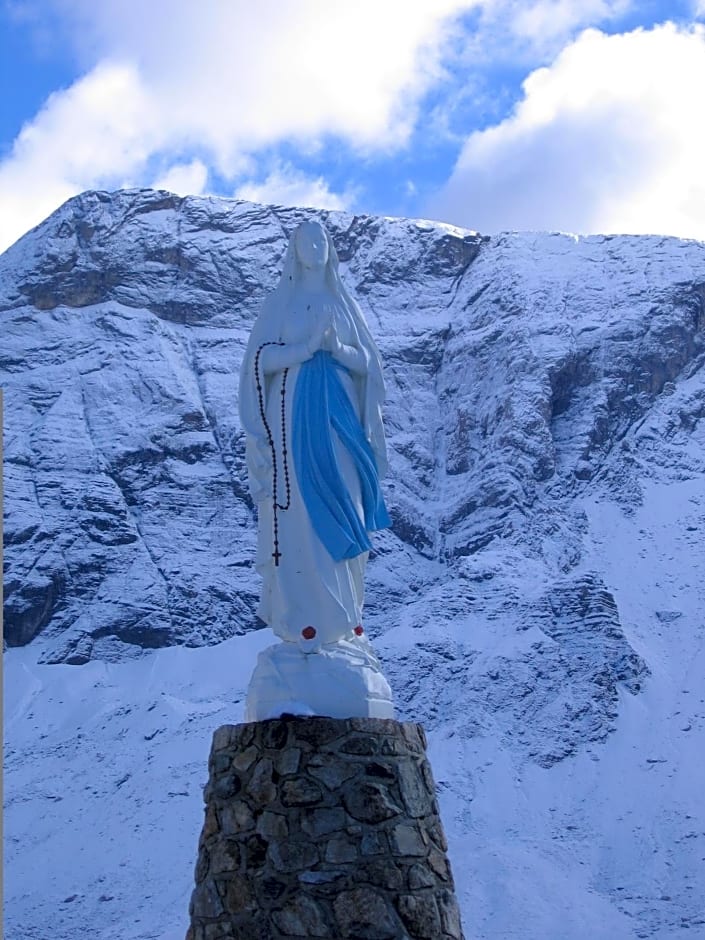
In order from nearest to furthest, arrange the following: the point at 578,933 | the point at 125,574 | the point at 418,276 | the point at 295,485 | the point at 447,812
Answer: the point at 295,485 < the point at 578,933 < the point at 447,812 < the point at 125,574 < the point at 418,276

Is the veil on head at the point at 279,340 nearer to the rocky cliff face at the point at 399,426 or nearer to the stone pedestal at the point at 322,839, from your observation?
the stone pedestal at the point at 322,839

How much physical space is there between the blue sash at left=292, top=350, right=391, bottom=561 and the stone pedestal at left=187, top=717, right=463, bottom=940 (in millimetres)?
1124

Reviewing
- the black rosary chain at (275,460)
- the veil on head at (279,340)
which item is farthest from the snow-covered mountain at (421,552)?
the black rosary chain at (275,460)

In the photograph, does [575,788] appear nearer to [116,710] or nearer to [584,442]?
[116,710]

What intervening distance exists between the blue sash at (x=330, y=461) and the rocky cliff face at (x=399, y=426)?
6049 centimetres

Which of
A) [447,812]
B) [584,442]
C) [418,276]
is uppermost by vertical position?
[418,276]

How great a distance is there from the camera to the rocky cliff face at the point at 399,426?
78188 millimetres

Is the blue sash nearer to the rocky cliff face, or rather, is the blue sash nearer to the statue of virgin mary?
the statue of virgin mary

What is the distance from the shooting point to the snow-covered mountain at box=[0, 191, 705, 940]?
6238cm

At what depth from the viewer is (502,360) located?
92812mm

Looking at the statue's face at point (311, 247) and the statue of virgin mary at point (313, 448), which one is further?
the statue's face at point (311, 247)

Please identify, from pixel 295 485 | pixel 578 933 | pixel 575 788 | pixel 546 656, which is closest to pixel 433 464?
pixel 546 656

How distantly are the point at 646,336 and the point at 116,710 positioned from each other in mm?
33188

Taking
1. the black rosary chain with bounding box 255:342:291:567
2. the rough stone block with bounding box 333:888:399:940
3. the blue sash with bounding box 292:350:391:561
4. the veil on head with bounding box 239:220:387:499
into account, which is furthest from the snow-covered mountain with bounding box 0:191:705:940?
the rough stone block with bounding box 333:888:399:940
